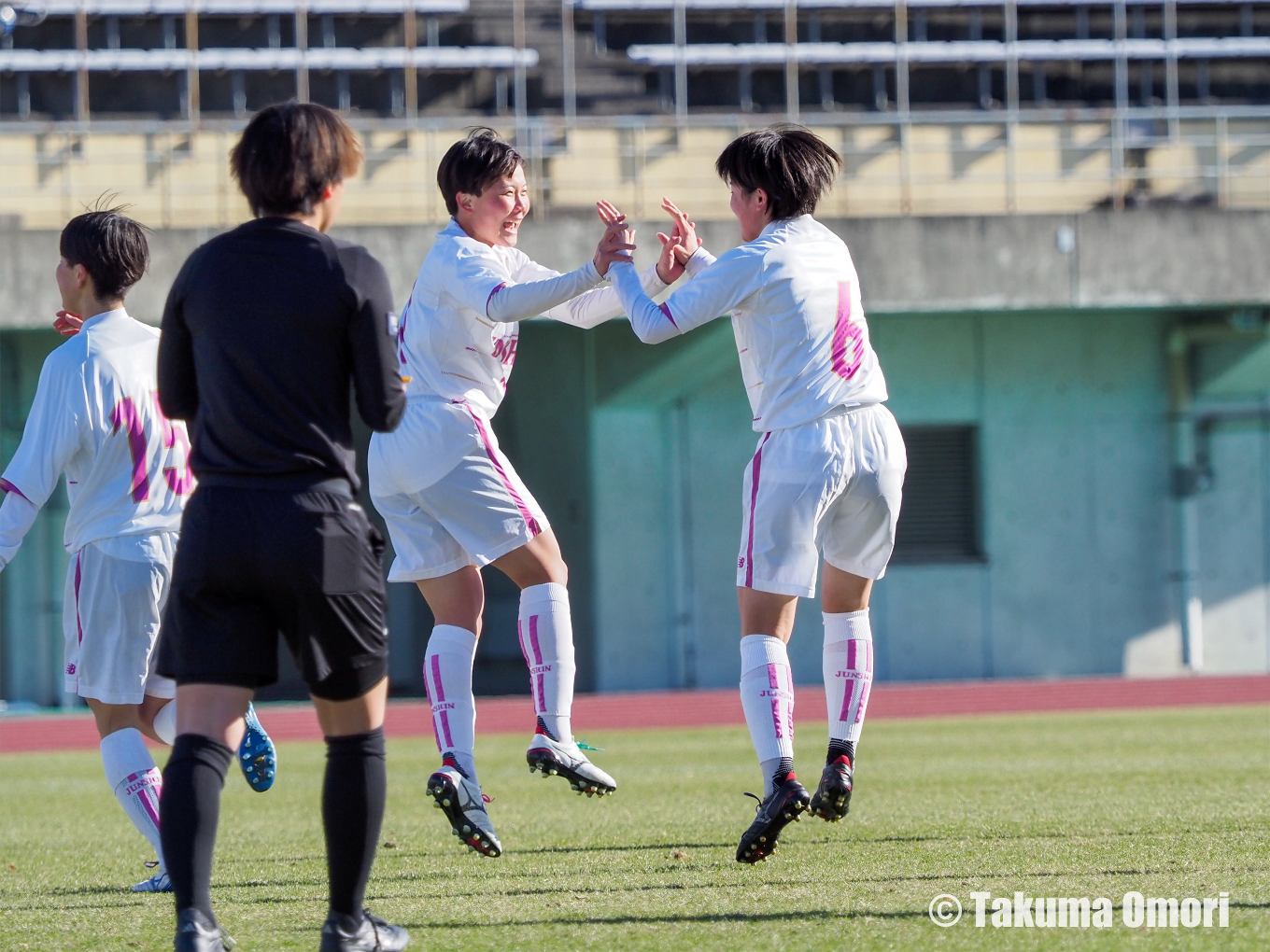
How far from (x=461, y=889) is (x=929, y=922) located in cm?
140

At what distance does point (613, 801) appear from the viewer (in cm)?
742

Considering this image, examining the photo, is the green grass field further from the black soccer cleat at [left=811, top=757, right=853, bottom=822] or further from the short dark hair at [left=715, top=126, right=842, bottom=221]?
the short dark hair at [left=715, top=126, right=842, bottom=221]

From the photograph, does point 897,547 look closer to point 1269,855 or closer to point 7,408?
point 7,408

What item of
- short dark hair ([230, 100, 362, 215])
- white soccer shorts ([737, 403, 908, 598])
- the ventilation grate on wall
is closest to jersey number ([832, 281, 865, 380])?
white soccer shorts ([737, 403, 908, 598])

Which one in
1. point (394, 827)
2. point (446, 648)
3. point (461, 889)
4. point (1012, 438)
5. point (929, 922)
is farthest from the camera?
point (1012, 438)

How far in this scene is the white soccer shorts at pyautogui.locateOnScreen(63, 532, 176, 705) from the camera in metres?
4.72

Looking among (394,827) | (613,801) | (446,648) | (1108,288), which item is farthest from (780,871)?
(1108,288)

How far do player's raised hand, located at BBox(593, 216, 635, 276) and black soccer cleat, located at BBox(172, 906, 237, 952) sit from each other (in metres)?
2.40

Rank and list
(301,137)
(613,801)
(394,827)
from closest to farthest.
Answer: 1. (301,137)
2. (394,827)
3. (613,801)

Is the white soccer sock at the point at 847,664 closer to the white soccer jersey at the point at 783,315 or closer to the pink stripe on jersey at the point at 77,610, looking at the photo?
the white soccer jersey at the point at 783,315

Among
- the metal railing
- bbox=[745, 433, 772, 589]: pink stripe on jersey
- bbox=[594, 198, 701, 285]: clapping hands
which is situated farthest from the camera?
the metal railing

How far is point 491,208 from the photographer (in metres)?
5.31

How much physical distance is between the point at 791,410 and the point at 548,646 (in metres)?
1.09

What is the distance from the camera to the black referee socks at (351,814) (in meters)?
3.34
